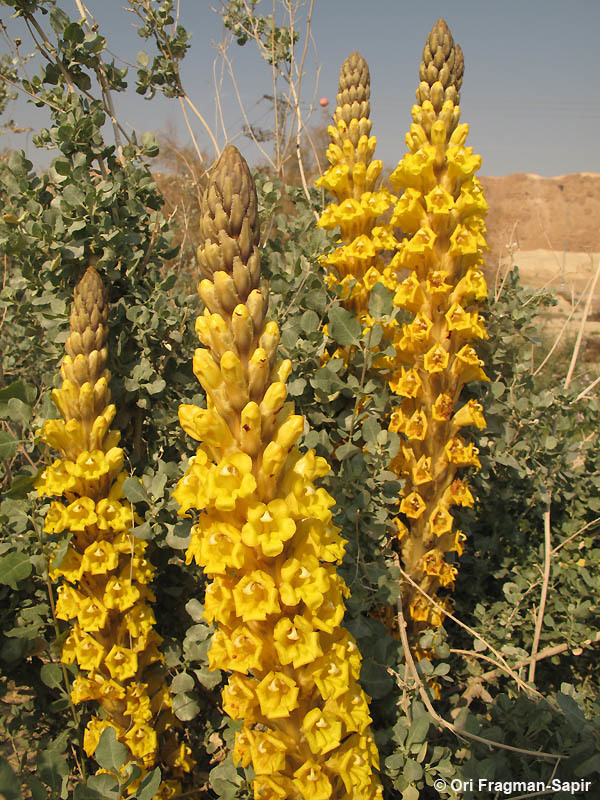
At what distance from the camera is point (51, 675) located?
7.30 ft

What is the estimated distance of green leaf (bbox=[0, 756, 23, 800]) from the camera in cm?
93

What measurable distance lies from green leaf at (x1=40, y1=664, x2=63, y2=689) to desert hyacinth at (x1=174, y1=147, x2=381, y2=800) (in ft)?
3.56

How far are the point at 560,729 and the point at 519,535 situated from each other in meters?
1.53

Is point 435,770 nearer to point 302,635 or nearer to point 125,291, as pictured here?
point 302,635

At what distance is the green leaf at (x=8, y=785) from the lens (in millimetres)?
927

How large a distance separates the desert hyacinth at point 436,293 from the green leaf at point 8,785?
6.03 feet

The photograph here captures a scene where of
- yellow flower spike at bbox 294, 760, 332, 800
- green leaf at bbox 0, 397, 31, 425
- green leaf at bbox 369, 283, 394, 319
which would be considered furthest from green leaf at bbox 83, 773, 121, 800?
green leaf at bbox 369, 283, 394, 319

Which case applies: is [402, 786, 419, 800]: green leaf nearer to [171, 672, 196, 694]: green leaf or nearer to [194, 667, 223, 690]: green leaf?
[194, 667, 223, 690]: green leaf

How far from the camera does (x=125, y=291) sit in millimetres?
2596

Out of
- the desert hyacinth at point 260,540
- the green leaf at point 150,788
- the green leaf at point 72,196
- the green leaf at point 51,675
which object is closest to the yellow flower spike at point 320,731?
the desert hyacinth at point 260,540

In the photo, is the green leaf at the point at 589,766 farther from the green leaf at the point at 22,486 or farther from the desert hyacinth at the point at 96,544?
the green leaf at the point at 22,486

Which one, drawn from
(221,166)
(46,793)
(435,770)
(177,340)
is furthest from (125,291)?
(435,770)

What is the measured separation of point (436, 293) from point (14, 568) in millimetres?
1988

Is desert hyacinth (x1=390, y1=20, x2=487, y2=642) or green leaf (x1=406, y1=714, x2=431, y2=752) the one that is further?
desert hyacinth (x1=390, y1=20, x2=487, y2=642)
